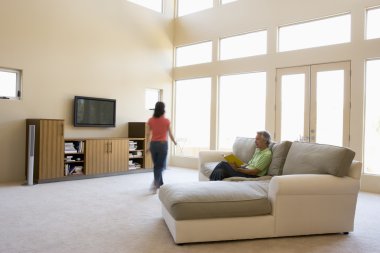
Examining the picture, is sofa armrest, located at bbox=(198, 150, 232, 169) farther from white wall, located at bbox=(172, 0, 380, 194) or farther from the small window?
the small window

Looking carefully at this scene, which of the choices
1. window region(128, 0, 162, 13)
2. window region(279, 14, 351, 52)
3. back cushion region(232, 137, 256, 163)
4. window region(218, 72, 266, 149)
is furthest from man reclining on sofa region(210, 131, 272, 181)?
window region(128, 0, 162, 13)

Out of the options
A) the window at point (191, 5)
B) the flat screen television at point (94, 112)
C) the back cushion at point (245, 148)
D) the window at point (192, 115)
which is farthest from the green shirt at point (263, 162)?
the window at point (191, 5)

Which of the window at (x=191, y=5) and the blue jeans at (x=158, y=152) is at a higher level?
the window at (x=191, y=5)

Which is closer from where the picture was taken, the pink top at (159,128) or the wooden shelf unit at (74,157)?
the pink top at (159,128)

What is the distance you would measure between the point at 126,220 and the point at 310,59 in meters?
4.34

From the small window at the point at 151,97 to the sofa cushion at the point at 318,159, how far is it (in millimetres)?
4600

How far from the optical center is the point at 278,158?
12.0ft

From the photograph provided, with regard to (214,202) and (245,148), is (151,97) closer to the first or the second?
(245,148)

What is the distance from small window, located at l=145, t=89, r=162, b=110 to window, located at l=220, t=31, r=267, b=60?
181 centimetres

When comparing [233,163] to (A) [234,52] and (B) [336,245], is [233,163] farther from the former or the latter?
(A) [234,52]

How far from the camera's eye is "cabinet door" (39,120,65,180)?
5.24 m

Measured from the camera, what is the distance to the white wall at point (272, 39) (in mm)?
5211

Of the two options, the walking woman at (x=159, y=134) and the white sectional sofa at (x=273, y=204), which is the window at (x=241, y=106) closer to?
the walking woman at (x=159, y=134)

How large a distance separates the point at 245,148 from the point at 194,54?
391cm
